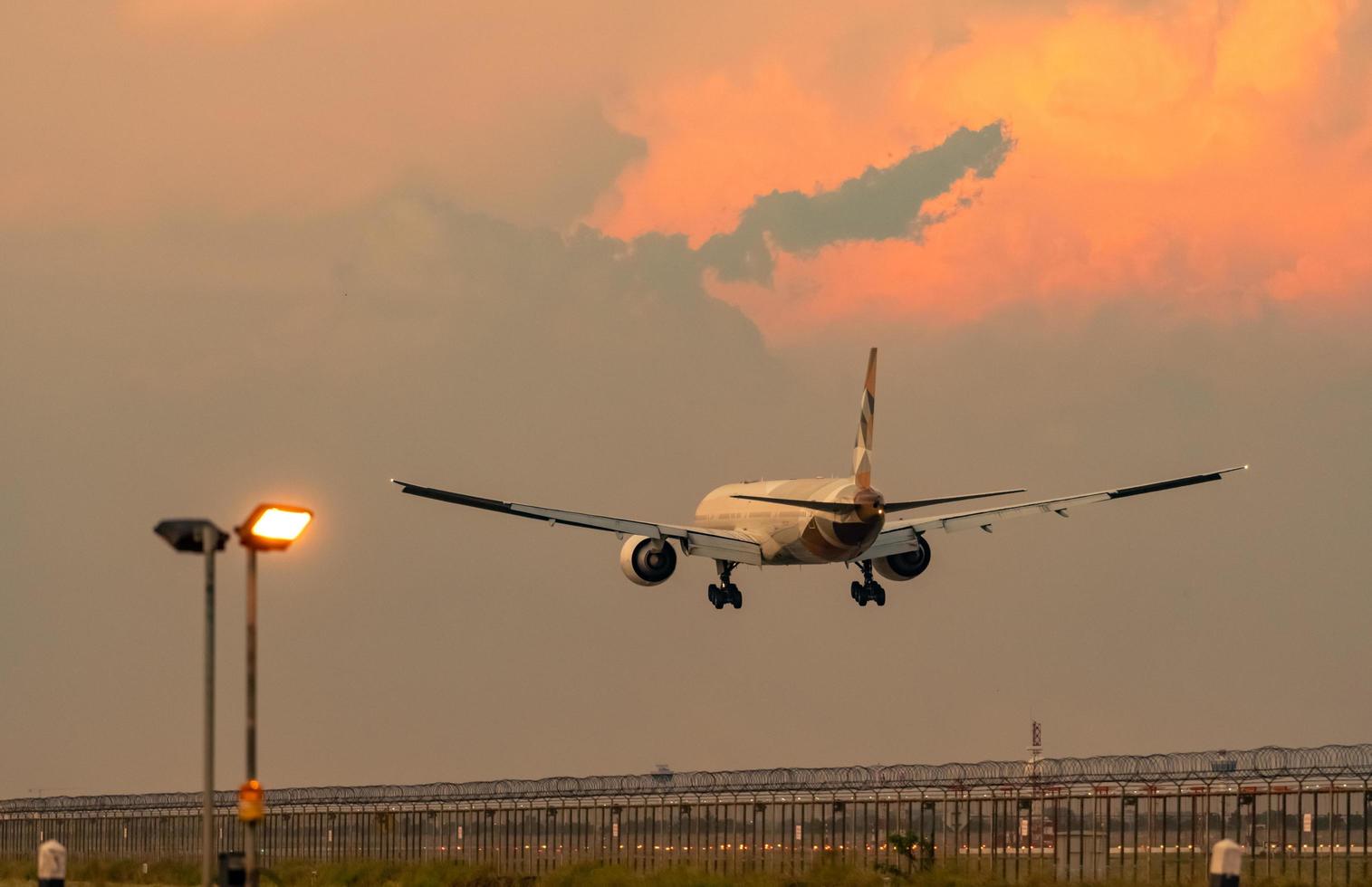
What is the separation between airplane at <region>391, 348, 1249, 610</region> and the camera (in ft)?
299

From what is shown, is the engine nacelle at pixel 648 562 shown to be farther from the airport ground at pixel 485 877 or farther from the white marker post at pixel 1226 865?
the white marker post at pixel 1226 865

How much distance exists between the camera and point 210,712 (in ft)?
112

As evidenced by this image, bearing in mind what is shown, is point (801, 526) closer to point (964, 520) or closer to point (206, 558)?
point (964, 520)

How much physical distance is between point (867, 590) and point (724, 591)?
20.8 ft

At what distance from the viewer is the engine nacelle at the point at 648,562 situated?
3922 inches

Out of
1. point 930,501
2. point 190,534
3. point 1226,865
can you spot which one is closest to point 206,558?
point 190,534

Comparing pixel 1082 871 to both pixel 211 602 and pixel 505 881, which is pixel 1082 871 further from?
pixel 211 602

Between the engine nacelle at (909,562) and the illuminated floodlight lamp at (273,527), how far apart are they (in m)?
67.8

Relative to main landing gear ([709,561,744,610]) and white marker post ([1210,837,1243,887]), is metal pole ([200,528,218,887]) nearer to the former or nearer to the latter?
white marker post ([1210,837,1243,887])

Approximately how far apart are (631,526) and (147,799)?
68909 millimetres

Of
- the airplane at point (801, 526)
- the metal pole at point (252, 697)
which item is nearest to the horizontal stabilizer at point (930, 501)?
the airplane at point (801, 526)

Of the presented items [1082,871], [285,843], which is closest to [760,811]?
[1082,871]

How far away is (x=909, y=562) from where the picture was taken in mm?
101125

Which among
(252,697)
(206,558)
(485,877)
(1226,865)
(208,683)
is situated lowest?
(485,877)
